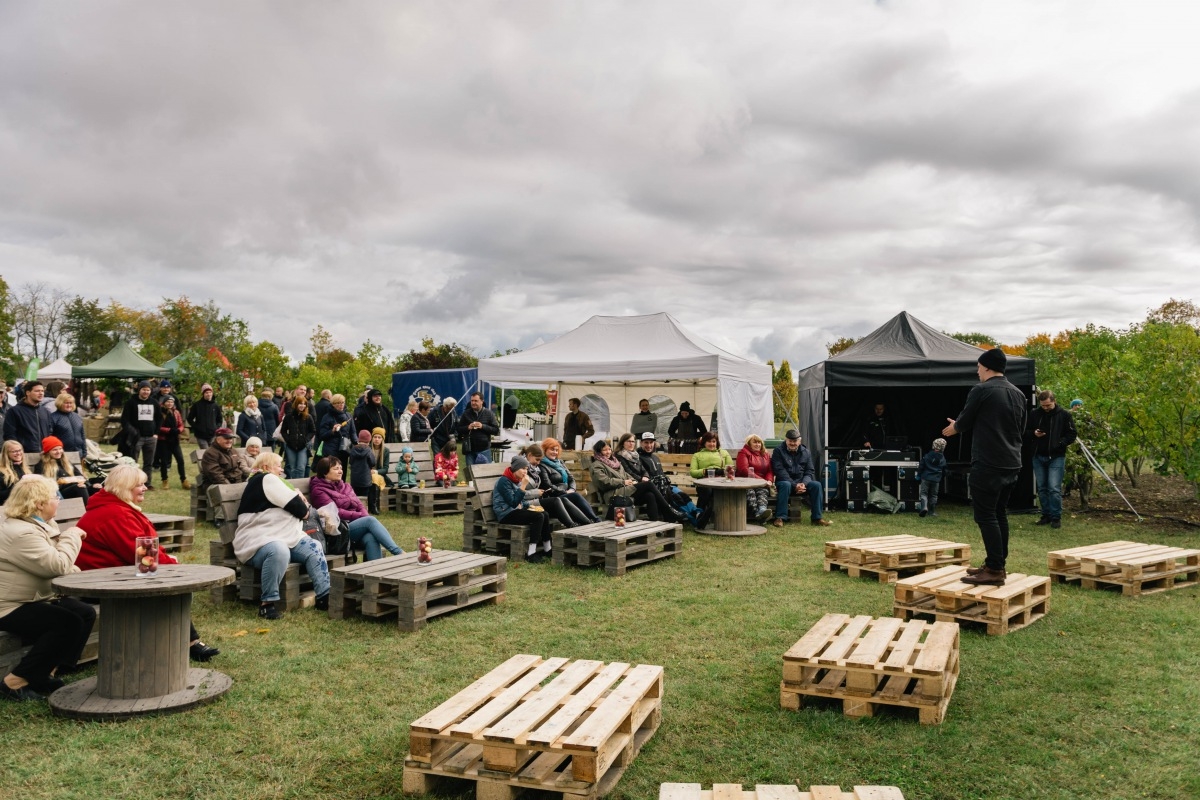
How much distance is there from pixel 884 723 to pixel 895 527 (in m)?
7.28

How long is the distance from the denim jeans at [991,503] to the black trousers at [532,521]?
4.13 m

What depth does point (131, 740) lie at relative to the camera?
13.1ft

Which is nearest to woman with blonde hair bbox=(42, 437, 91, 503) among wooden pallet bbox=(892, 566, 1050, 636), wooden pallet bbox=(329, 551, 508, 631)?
wooden pallet bbox=(329, 551, 508, 631)

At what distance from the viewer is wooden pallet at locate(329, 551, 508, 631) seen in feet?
19.5

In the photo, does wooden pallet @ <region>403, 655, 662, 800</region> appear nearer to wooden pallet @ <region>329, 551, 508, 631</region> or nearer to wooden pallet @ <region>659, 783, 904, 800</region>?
wooden pallet @ <region>659, 783, 904, 800</region>

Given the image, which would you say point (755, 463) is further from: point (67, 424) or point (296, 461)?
point (67, 424)

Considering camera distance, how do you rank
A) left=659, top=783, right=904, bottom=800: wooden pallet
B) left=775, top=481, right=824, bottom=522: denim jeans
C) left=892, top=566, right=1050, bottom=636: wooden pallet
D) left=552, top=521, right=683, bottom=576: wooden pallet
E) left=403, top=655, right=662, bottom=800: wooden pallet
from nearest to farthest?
1. left=659, top=783, right=904, bottom=800: wooden pallet
2. left=403, top=655, right=662, bottom=800: wooden pallet
3. left=892, top=566, right=1050, bottom=636: wooden pallet
4. left=552, top=521, right=683, bottom=576: wooden pallet
5. left=775, top=481, right=824, bottom=522: denim jeans

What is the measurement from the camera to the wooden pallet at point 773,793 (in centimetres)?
304

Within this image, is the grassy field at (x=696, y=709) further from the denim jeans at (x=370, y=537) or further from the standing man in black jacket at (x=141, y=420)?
the standing man in black jacket at (x=141, y=420)

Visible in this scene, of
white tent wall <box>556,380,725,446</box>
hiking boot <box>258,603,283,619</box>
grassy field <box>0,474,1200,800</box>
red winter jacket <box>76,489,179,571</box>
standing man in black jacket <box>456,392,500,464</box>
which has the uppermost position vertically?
white tent wall <box>556,380,725,446</box>

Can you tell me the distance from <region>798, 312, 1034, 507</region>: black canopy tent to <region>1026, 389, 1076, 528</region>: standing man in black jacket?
34.4 inches

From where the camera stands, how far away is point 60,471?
341 inches

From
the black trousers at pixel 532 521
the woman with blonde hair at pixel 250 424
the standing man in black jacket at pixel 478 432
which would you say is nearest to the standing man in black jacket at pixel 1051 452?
the black trousers at pixel 532 521

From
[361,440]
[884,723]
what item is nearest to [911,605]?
[884,723]
